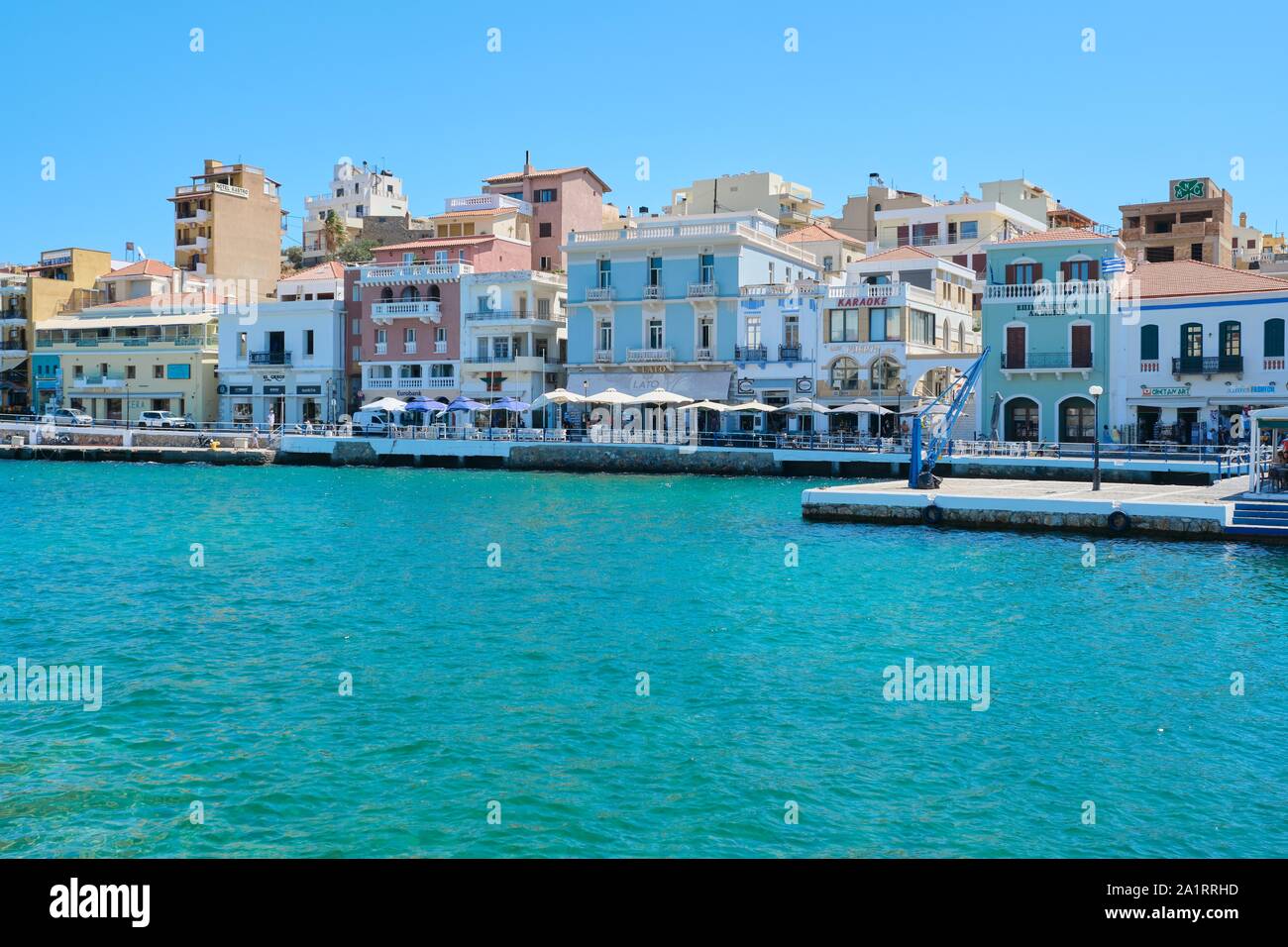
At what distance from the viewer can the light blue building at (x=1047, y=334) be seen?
48.8 meters

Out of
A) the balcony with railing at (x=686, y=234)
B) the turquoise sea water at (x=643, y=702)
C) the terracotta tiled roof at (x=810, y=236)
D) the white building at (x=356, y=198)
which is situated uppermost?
the white building at (x=356, y=198)

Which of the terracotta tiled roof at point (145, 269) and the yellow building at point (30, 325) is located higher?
the terracotta tiled roof at point (145, 269)

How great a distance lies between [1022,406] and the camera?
166 ft

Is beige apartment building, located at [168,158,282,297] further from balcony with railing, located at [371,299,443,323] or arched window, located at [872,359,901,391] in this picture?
arched window, located at [872,359,901,391]

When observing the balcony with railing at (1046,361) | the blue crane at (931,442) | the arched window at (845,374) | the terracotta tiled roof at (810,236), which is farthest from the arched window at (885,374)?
the terracotta tiled roof at (810,236)

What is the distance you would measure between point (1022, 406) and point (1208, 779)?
137 feet

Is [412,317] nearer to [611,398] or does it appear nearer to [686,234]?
[611,398]

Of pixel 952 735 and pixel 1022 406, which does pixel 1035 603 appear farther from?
pixel 1022 406

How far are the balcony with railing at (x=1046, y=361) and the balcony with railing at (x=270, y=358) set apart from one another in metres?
40.8

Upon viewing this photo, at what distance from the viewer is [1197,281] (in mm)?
47750

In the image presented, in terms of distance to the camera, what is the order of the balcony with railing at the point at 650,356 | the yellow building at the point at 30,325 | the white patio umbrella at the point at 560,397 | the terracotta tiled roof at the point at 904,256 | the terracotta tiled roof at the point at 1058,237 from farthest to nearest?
the yellow building at the point at 30,325 → the balcony with railing at the point at 650,356 → the terracotta tiled roof at the point at 904,256 → the white patio umbrella at the point at 560,397 → the terracotta tiled roof at the point at 1058,237

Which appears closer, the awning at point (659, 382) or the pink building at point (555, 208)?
the awning at point (659, 382)

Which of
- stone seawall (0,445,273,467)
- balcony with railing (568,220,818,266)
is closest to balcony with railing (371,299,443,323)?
balcony with railing (568,220,818,266)

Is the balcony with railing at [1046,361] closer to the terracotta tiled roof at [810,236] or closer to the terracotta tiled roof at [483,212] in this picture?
the terracotta tiled roof at [810,236]
